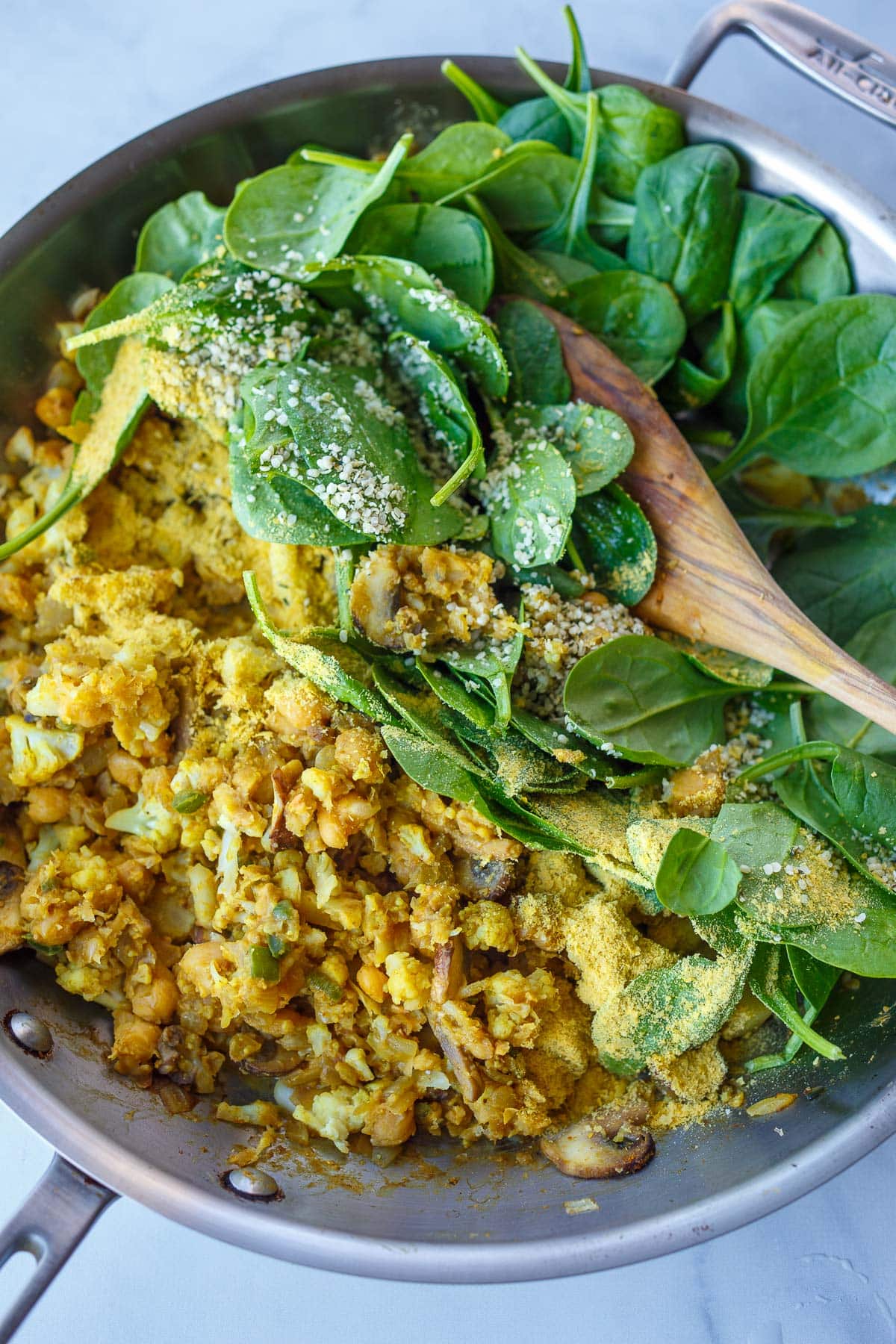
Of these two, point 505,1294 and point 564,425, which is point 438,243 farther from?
point 505,1294

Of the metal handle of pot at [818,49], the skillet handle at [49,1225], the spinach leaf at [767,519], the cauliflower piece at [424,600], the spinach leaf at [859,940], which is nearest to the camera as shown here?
the skillet handle at [49,1225]

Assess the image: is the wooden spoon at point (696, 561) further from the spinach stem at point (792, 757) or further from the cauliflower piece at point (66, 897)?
the cauliflower piece at point (66, 897)

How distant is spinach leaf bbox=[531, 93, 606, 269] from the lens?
1.49 meters

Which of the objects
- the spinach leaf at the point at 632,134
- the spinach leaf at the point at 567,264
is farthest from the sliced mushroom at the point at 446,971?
the spinach leaf at the point at 632,134

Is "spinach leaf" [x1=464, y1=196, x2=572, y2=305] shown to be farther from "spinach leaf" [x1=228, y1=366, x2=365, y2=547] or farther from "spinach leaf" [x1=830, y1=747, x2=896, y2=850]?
"spinach leaf" [x1=830, y1=747, x2=896, y2=850]

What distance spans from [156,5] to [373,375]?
1126 mm

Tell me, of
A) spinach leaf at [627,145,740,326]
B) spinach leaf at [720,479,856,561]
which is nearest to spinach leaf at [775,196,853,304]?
spinach leaf at [627,145,740,326]

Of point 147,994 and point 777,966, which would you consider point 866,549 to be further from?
point 147,994

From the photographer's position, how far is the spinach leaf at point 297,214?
1.38m

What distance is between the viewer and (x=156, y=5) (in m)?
1.93

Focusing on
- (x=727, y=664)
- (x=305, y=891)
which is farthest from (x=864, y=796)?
(x=305, y=891)

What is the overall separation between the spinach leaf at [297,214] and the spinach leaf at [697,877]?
3.03ft

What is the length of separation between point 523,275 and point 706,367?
346mm

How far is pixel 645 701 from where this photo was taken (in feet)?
4.45
